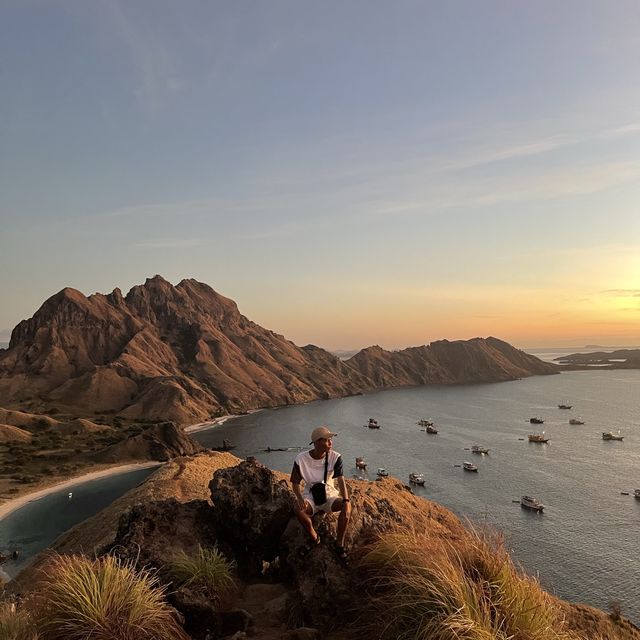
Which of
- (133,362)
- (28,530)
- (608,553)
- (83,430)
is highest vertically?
(133,362)

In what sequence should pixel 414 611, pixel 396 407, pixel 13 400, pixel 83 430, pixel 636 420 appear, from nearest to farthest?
pixel 414 611
pixel 83 430
pixel 636 420
pixel 13 400
pixel 396 407

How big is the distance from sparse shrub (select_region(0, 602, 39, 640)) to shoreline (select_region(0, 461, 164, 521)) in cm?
7214

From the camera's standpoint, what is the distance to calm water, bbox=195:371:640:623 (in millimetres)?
44562

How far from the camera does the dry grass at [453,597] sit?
5.82 metres

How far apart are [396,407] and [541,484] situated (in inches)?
4170

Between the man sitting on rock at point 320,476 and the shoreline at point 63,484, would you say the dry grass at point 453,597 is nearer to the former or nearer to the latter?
the man sitting on rock at point 320,476

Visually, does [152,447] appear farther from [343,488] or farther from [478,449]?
[343,488]

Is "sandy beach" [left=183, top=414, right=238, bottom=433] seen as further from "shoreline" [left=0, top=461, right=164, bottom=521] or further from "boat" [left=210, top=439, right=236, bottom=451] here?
"shoreline" [left=0, top=461, right=164, bottom=521]

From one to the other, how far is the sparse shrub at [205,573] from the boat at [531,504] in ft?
198

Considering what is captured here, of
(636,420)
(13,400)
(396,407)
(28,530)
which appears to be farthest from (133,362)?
(636,420)

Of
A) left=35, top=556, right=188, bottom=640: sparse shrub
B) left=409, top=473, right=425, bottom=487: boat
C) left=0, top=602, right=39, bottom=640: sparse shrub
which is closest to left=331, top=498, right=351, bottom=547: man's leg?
left=35, top=556, right=188, bottom=640: sparse shrub

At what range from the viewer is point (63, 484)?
79125mm

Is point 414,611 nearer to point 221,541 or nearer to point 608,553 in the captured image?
point 221,541

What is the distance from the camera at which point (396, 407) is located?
17700 cm
